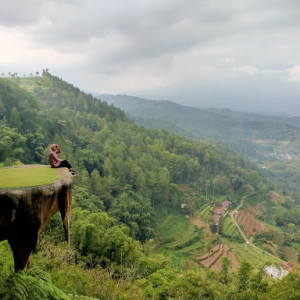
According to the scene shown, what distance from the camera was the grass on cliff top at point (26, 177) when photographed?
4849mm

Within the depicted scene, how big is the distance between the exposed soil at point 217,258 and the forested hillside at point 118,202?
60.6 inches

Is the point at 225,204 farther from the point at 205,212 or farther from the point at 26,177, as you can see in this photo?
the point at 26,177

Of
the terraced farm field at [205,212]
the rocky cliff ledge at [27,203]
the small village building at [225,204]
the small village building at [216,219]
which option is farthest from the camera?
the small village building at [225,204]

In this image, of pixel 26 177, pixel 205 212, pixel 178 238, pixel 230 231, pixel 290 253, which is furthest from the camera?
pixel 205 212

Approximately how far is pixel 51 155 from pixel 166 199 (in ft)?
128

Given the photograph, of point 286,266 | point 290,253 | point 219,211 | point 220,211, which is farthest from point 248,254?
point 220,211

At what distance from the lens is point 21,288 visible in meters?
5.31

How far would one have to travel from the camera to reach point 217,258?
1286 inches

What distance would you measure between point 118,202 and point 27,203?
29261 millimetres

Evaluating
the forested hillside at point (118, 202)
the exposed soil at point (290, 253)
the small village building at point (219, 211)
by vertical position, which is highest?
the forested hillside at point (118, 202)

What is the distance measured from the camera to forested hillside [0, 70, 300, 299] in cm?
1052

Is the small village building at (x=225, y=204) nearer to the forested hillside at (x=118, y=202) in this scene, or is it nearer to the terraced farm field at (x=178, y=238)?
the forested hillside at (x=118, y=202)

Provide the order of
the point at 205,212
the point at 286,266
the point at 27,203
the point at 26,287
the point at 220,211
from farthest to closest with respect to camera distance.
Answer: the point at 220,211, the point at 205,212, the point at 286,266, the point at 26,287, the point at 27,203

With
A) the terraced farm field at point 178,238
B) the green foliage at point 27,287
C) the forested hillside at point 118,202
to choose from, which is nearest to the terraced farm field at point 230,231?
the forested hillside at point 118,202
